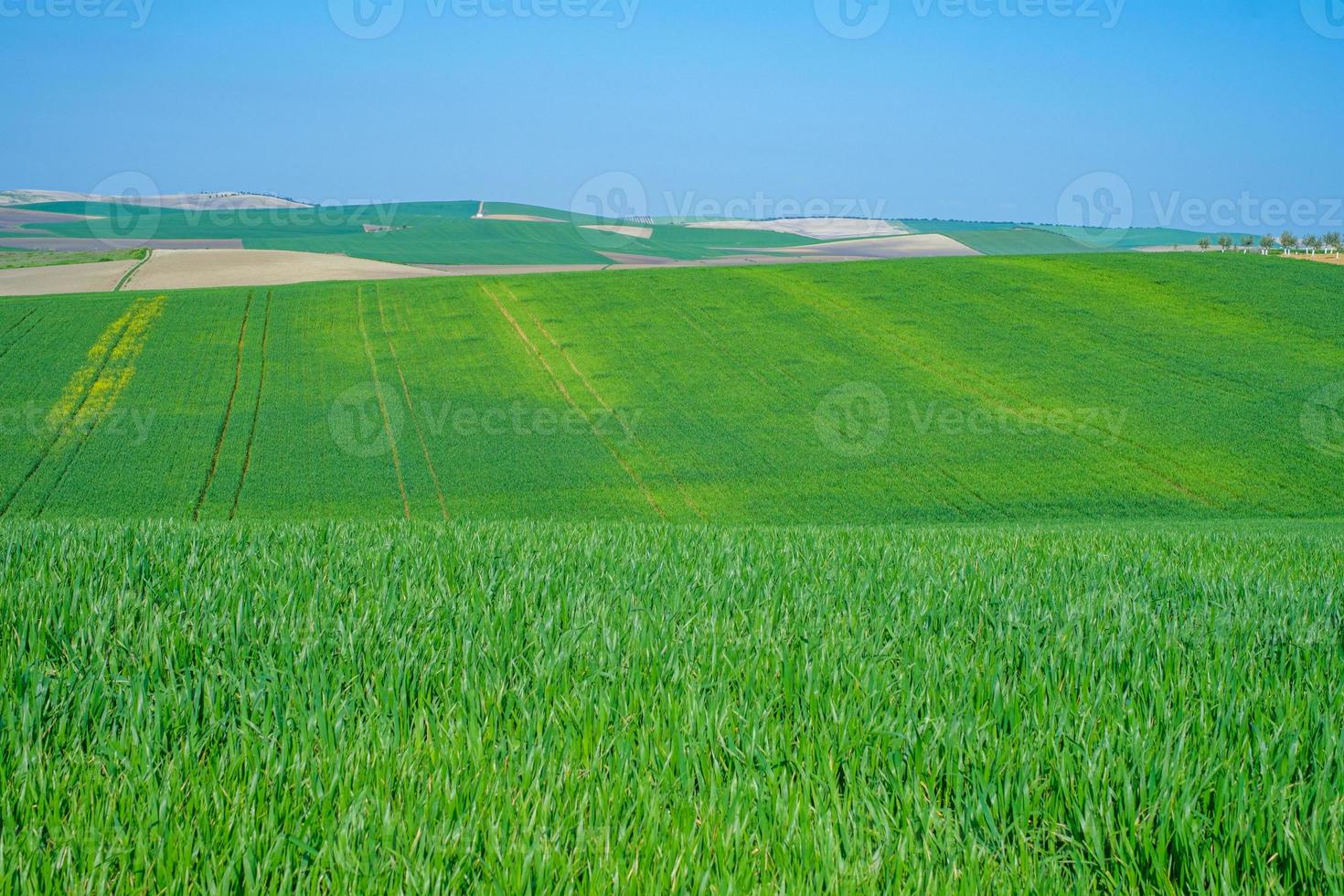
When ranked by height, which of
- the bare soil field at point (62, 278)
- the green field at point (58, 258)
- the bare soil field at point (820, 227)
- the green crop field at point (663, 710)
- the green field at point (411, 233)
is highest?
the bare soil field at point (820, 227)

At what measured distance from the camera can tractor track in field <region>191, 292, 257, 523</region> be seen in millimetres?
24422

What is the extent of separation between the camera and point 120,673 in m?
4.11

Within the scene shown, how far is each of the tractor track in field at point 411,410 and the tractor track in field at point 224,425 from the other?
5679 millimetres

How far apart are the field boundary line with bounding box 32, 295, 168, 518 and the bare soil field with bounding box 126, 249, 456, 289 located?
11080 millimetres

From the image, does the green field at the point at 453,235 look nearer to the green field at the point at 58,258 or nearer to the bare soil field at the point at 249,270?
the bare soil field at the point at 249,270

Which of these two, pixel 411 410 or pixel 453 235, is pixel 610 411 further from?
pixel 453 235

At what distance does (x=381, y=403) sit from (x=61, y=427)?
967 cm

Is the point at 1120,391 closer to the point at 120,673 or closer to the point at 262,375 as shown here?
the point at 262,375

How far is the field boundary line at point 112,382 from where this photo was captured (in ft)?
85.6

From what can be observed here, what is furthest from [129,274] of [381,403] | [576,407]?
[576,407]

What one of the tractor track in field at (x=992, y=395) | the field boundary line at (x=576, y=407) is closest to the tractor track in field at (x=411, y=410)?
the field boundary line at (x=576, y=407)

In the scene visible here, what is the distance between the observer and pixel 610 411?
3256cm

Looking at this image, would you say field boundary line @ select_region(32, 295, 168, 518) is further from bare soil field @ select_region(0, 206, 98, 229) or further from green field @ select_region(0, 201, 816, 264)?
bare soil field @ select_region(0, 206, 98, 229)

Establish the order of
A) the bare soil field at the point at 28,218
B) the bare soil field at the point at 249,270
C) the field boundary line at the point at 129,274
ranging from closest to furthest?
the field boundary line at the point at 129,274
the bare soil field at the point at 249,270
the bare soil field at the point at 28,218
